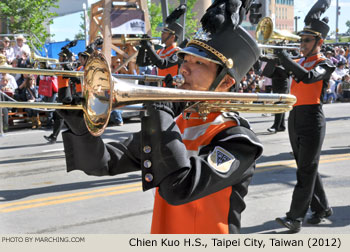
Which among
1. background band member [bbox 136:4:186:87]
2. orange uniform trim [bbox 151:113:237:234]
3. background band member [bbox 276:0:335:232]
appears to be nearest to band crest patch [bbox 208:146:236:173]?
orange uniform trim [bbox 151:113:237:234]

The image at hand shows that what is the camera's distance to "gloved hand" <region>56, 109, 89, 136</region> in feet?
6.89

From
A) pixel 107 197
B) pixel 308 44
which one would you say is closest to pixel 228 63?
pixel 308 44

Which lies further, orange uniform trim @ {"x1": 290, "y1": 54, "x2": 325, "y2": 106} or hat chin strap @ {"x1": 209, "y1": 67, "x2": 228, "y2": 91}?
orange uniform trim @ {"x1": 290, "y1": 54, "x2": 325, "y2": 106}

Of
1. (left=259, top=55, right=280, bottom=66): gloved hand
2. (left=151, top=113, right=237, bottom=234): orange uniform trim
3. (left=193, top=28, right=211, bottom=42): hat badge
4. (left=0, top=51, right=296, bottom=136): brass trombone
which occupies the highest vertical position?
(left=193, top=28, right=211, bottom=42): hat badge

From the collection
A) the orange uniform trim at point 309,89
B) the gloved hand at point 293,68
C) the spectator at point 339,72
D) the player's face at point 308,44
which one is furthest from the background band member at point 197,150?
the spectator at point 339,72

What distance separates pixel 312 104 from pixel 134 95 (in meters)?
3.70

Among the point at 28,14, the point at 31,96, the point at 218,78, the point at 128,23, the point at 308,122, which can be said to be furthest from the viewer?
the point at 28,14

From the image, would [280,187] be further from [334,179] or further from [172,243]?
[172,243]

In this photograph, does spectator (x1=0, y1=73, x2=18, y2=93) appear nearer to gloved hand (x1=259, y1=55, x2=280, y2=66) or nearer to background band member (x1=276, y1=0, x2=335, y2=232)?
gloved hand (x1=259, y1=55, x2=280, y2=66)

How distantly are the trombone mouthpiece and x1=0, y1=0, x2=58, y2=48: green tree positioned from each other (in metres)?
18.4

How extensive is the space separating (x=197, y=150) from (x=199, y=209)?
10.6 inches

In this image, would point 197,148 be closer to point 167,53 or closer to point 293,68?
point 293,68

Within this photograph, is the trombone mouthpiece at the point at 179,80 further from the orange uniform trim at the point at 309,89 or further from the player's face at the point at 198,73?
the orange uniform trim at the point at 309,89

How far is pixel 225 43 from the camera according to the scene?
2.30 metres
